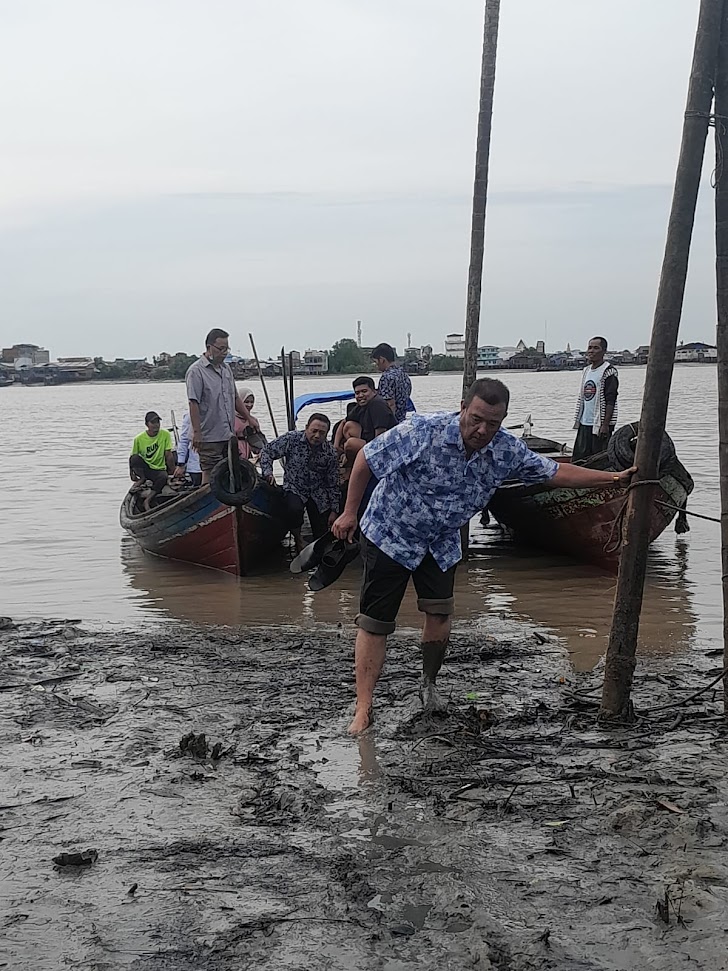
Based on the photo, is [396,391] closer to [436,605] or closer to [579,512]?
[579,512]

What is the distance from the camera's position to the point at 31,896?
371cm

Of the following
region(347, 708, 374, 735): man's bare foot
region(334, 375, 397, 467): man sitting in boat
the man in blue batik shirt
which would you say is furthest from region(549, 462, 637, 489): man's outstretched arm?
region(334, 375, 397, 467): man sitting in boat

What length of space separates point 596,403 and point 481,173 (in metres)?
2.68

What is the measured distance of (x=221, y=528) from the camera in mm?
11047

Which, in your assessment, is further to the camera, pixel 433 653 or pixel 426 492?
pixel 433 653

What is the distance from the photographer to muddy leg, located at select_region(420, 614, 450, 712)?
5762 mm

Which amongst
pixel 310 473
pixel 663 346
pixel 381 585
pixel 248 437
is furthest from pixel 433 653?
pixel 248 437

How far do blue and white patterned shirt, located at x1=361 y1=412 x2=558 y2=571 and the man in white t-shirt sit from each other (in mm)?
6303

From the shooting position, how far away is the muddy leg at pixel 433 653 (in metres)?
5.76

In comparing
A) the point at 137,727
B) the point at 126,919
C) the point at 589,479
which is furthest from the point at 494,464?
the point at 126,919

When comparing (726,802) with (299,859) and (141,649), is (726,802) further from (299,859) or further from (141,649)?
(141,649)

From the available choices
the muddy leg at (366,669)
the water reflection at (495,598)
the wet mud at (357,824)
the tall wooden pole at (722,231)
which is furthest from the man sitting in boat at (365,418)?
the tall wooden pole at (722,231)

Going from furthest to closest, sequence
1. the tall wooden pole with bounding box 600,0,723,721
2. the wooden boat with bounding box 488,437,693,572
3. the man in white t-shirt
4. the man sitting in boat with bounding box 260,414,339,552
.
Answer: the man in white t-shirt → the man sitting in boat with bounding box 260,414,339,552 → the wooden boat with bounding box 488,437,693,572 → the tall wooden pole with bounding box 600,0,723,721

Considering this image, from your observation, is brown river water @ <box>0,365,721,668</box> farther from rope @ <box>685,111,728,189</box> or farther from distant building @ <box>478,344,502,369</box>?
distant building @ <box>478,344,502,369</box>
